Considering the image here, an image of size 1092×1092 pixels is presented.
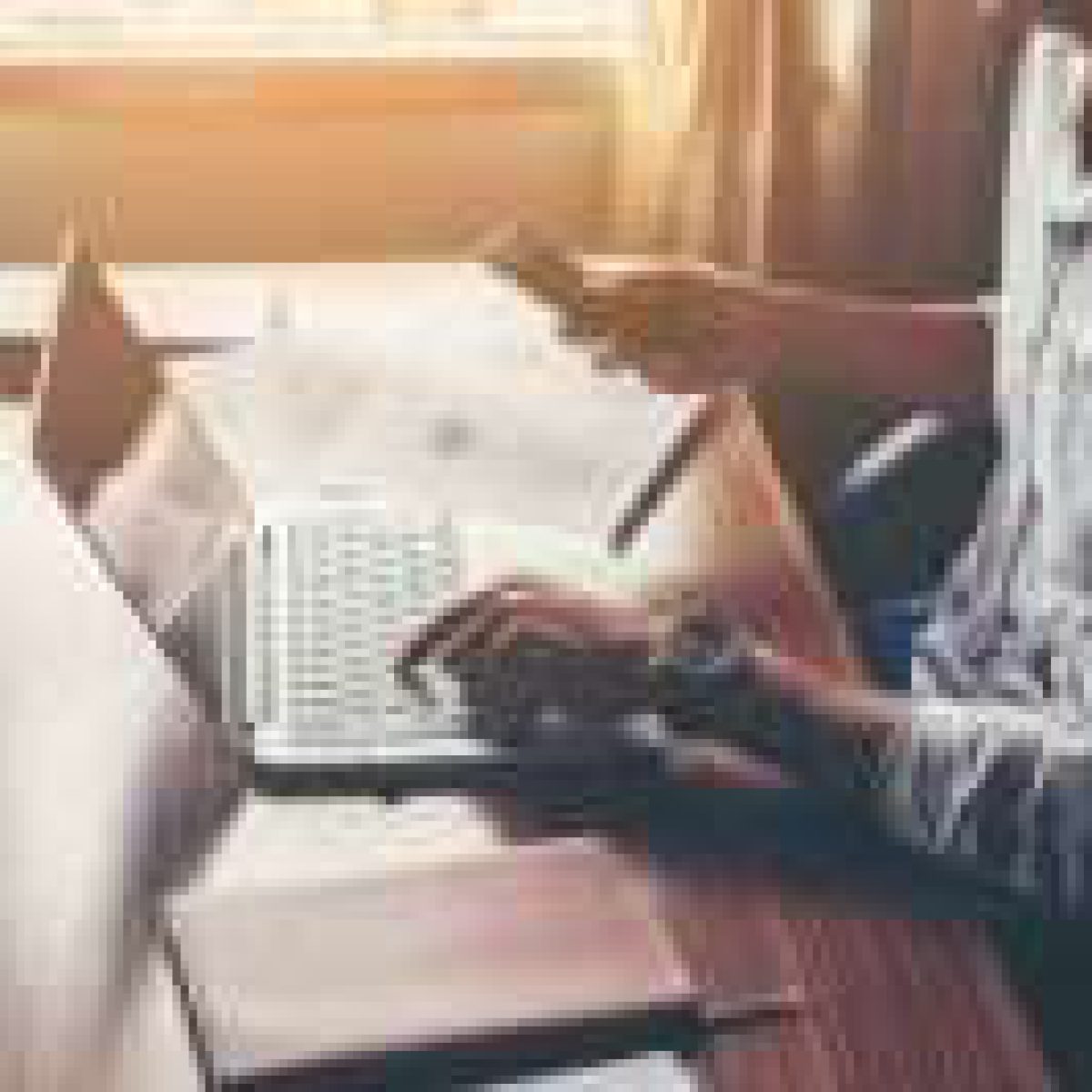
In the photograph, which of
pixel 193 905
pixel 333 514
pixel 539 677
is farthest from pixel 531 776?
pixel 333 514

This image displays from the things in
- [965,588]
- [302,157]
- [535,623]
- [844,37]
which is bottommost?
[965,588]

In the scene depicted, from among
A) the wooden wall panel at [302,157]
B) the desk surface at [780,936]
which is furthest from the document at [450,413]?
the wooden wall panel at [302,157]


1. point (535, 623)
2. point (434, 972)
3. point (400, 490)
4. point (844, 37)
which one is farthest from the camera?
point (844, 37)

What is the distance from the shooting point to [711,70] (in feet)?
7.68

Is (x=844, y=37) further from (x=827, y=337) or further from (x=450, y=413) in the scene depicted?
(x=450, y=413)

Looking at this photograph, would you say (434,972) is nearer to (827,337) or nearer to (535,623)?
(535,623)

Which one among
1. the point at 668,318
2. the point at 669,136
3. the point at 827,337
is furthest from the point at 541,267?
the point at 669,136

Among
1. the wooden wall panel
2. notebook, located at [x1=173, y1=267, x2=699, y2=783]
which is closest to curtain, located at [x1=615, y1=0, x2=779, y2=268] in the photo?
the wooden wall panel

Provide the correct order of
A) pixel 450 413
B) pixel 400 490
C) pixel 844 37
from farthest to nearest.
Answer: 1. pixel 844 37
2. pixel 450 413
3. pixel 400 490

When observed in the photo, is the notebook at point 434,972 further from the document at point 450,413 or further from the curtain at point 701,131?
the curtain at point 701,131

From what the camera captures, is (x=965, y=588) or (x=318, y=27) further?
(x=318, y=27)

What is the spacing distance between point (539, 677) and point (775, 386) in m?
0.68

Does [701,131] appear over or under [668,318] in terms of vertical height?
over

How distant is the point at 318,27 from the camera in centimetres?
249
